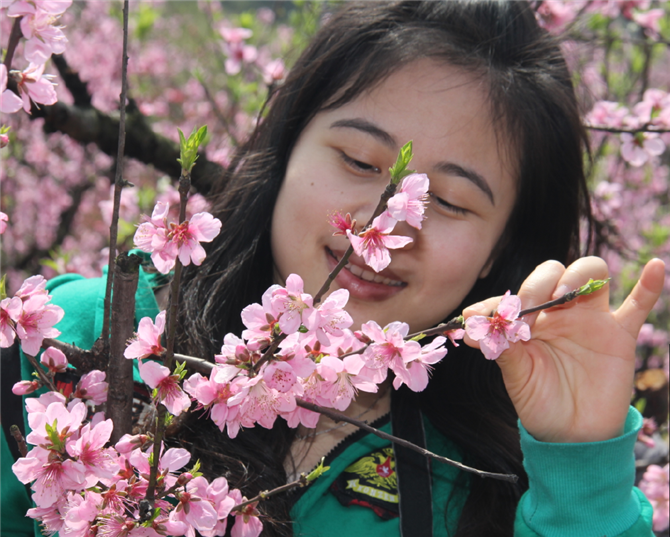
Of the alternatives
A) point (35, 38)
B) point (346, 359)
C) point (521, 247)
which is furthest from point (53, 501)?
point (521, 247)

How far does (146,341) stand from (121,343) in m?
0.06

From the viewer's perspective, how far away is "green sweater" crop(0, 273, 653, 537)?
1289mm

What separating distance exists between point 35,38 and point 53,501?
2.32 ft

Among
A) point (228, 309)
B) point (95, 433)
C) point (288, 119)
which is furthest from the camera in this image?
point (288, 119)

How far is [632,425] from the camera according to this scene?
1.37 metres

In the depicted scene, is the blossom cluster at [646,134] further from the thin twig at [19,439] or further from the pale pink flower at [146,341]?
the thin twig at [19,439]

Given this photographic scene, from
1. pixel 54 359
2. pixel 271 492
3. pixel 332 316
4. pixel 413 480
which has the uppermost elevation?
pixel 332 316

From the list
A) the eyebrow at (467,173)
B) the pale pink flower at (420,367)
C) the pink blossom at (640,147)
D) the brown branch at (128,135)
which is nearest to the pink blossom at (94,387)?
the pale pink flower at (420,367)

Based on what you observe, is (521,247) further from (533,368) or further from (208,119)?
(208,119)

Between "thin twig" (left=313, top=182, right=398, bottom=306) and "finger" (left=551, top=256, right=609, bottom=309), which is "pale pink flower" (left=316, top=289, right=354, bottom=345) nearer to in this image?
"thin twig" (left=313, top=182, right=398, bottom=306)

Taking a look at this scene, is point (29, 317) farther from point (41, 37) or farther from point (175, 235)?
→ point (41, 37)

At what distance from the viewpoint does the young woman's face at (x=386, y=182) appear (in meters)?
1.40

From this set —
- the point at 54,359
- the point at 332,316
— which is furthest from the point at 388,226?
the point at 54,359

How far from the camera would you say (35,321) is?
3.06ft
